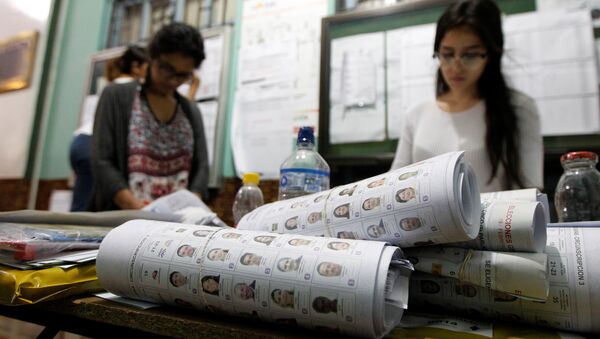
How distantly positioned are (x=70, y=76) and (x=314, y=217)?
8.05 feet

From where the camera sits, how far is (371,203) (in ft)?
1.24

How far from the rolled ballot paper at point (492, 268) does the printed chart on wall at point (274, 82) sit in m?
1.31

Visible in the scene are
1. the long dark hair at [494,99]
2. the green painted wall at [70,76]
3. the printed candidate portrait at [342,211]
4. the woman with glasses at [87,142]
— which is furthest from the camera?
the green painted wall at [70,76]

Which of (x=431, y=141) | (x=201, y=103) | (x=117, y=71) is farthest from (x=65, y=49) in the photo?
(x=431, y=141)

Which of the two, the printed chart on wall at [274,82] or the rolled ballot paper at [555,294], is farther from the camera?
the printed chart on wall at [274,82]

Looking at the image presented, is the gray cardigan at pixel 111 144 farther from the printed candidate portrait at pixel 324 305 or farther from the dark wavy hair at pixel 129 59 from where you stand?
the printed candidate portrait at pixel 324 305

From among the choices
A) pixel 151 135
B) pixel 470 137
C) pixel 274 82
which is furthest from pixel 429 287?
pixel 274 82

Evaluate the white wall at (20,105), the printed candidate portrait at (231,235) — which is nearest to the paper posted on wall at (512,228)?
the printed candidate portrait at (231,235)

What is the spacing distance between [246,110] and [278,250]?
5.00 feet

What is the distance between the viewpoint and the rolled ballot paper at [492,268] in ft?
1.05

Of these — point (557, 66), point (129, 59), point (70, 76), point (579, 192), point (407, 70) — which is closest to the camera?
point (579, 192)

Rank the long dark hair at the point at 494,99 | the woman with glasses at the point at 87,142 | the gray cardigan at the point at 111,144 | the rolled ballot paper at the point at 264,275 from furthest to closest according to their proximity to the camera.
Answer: the woman with glasses at the point at 87,142 → the gray cardigan at the point at 111,144 → the long dark hair at the point at 494,99 → the rolled ballot paper at the point at 264,275

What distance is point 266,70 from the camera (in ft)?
5.87

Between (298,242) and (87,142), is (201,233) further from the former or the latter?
(87,142)
